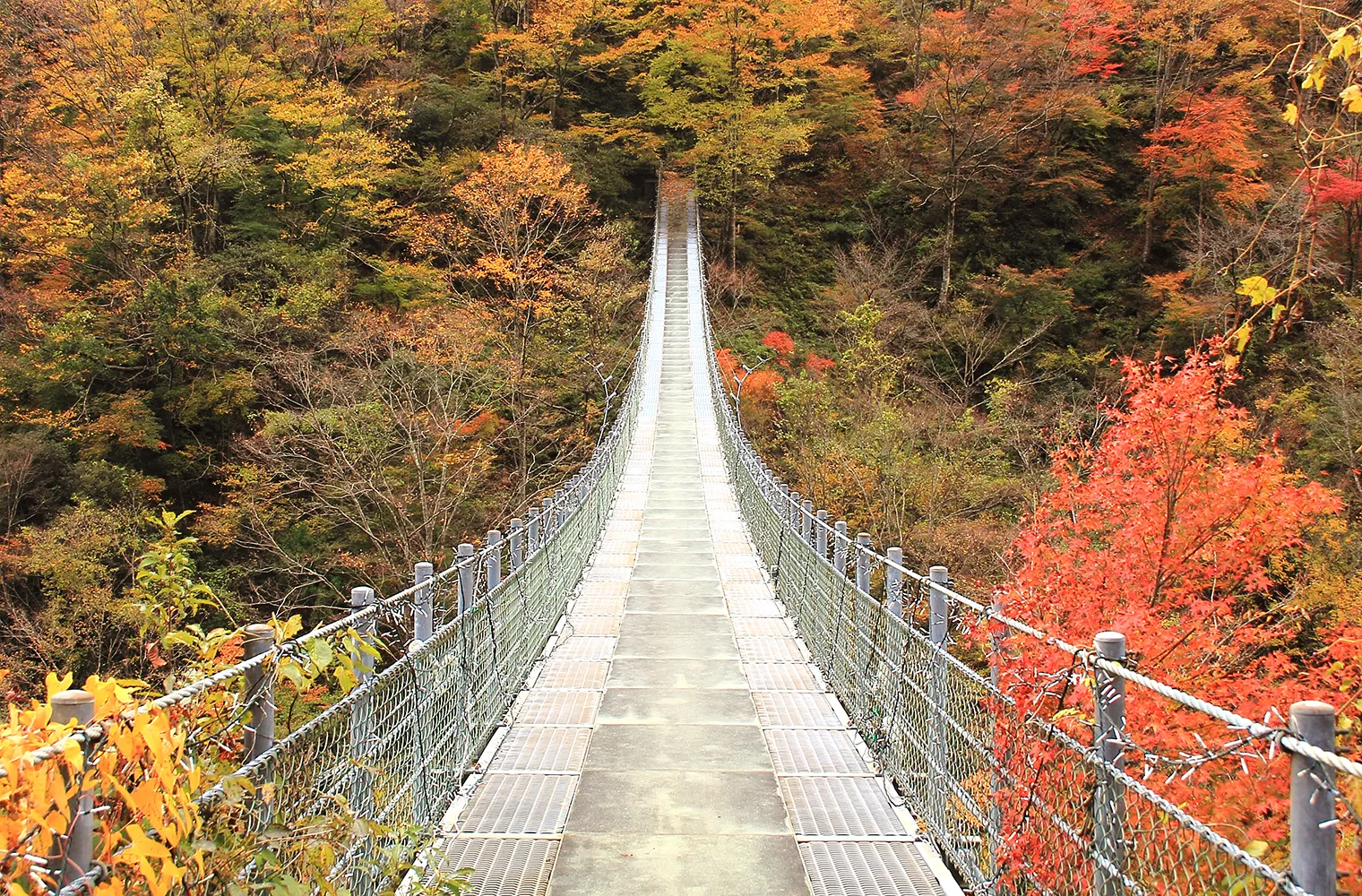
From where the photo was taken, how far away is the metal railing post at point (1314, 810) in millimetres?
1616

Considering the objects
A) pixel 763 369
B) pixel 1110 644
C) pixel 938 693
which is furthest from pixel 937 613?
pixel 763 369

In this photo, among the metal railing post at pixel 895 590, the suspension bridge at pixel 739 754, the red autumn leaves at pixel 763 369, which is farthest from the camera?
the red autumn leaves at pixel 763 369

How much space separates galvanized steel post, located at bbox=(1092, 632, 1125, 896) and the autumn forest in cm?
460

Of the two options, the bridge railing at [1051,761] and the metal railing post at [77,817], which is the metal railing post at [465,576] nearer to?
the bridge railing at [1051,761]

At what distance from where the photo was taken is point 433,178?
25.5 meters

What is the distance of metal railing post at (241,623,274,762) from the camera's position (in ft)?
8.13

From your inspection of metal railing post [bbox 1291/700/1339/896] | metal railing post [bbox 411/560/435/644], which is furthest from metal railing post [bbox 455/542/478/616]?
metal railing post [bbox 1291/700/1339/896]

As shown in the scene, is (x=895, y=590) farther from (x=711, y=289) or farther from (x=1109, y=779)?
(x=711, y=289)

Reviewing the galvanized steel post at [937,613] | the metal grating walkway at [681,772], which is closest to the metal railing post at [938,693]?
the galvanized steel post at [937,613]

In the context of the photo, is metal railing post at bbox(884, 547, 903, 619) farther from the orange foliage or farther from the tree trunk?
the tree trunk

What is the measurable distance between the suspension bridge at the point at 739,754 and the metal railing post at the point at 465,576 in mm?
14

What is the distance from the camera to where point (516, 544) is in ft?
21.5

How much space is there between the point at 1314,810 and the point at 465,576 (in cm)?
440

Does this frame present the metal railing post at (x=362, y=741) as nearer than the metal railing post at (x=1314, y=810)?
No
